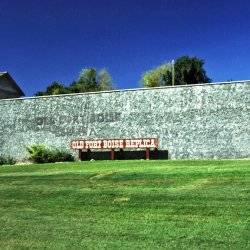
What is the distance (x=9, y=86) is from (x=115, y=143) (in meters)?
27.6

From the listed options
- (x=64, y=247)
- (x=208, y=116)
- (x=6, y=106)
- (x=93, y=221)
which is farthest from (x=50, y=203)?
(x=6, y=106)

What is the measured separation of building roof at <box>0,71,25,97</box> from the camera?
5439cm

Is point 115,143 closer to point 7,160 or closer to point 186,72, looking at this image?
point 7,160

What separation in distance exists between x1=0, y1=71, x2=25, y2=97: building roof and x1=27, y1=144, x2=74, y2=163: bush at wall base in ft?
74.9

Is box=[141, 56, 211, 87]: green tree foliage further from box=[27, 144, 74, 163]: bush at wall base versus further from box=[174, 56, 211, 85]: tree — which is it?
box=[27, 144, 74, 163]: bush at wall base

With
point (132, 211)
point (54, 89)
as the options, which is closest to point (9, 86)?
point (54, 89)

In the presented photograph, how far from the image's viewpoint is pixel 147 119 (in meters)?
30.0

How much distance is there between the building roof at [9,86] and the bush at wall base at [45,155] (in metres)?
22.8

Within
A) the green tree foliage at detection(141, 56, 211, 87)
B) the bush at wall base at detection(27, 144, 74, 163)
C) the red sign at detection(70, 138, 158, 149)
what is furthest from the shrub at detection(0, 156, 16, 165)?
the green tree foliage at detection(141, 56, 211, 87)

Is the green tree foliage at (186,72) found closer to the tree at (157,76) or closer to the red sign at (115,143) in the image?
the tree at (157,76)

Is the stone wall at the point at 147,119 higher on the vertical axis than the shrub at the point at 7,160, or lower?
higher

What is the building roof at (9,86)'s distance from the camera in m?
54.4

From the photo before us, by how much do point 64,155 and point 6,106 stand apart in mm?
5552

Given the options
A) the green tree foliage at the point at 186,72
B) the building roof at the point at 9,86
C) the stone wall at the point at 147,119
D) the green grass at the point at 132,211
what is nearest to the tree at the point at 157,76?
the green tree foliage at the point at 186,72
